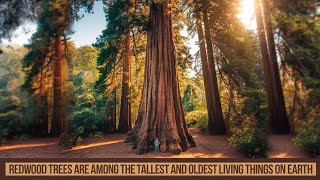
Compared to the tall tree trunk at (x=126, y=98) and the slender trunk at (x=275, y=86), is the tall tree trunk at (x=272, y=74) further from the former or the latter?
the tall tree trunk at (x=126, y=98)

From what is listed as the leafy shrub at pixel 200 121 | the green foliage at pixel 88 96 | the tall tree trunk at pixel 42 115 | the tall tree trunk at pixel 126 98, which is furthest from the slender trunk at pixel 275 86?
the tall tree trunk at pixel 126 98

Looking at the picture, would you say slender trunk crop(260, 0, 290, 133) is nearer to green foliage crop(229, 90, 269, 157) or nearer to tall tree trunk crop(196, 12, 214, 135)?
green foliage crop(229, 90, 269, 157)

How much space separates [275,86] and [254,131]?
55.1 inches

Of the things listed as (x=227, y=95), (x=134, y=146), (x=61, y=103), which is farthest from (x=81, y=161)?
(x=227, y=95)

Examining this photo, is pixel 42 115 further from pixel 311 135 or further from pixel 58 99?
pixel 311 135

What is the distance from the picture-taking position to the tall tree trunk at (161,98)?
32.2 feet

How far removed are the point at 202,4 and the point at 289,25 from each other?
390 centimetres

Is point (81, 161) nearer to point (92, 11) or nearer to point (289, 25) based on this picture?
point (92, 11)

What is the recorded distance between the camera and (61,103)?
821cm

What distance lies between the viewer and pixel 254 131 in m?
8.23

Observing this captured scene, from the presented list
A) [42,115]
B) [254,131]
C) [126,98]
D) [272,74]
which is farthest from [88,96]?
[272,74]

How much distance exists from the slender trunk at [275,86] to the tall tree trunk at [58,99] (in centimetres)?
592

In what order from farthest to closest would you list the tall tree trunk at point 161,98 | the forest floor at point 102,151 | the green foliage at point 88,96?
the green foliage at point 88,96, the tall tree trunk at point 161,98, the forest floor at point 102,151

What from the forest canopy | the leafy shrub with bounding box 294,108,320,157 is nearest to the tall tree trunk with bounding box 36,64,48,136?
the forest canopy
